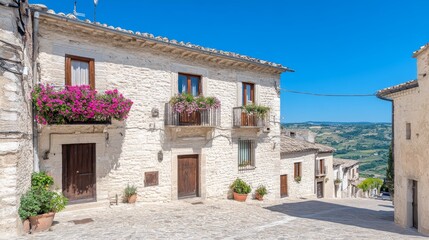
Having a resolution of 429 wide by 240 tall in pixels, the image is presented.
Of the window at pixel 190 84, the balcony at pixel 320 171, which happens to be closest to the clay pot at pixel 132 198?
the window at pixel 190 84

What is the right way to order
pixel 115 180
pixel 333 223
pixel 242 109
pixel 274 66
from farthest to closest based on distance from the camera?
pixel 274 66, pixel 242 109, pixel 115 180, pixel 333 223

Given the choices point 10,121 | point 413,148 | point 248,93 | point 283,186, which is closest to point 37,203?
point 10,121

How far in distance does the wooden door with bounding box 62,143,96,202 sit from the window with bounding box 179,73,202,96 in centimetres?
427

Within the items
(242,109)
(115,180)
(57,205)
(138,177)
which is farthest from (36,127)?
(242,109)

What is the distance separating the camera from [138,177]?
1102cm

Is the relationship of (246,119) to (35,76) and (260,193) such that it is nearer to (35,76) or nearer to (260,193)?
(260,193)

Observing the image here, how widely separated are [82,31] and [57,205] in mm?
5474

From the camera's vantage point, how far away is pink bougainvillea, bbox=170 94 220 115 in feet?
37.8

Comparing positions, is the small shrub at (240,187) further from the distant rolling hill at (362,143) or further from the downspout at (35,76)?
the distant rolling hill at (362,143)

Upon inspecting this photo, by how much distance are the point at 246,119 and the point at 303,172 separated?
9.20m

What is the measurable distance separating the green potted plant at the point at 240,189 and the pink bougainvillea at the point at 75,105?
6370 millimetres

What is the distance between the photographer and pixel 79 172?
392 inches

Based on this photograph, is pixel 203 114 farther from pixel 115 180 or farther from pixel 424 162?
pixel 424 162

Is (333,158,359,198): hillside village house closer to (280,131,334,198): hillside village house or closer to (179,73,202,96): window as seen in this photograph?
(280,131,334,198): hillside village house
